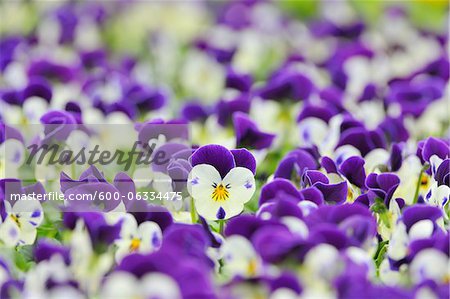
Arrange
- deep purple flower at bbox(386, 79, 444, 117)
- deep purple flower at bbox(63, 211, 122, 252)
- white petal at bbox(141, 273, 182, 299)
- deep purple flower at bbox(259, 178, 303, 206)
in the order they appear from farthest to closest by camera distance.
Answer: deep purple flower at bbox(386, 79, 444, 117)
deep purple flower at bbox(259, 178, 303, 206)
deep purple flower at bbox(63, 211, 122, 252)
white petal at bbox(141, 273, 182, 299)

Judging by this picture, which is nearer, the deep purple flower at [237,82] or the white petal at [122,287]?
the white petal at [122,287]

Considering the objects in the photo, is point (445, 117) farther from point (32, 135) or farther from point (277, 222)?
point (277, 222)

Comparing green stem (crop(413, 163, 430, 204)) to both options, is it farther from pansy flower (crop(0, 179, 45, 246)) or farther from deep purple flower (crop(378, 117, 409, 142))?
pansy flower (crop(0, 179, 45, 246))

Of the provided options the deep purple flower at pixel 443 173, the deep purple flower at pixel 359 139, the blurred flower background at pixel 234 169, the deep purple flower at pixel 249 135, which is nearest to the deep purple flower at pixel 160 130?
the blurred flower background at pixel 234 169

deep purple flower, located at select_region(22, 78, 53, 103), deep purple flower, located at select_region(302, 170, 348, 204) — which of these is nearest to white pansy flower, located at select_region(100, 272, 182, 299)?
deep purple flower, located at select_region(302, 170, 348, 204)

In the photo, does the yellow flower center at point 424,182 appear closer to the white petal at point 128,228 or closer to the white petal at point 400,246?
the white petal at point 400,246

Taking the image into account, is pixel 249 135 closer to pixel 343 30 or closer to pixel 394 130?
pixel 394 130

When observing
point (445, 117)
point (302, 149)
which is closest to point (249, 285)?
point (302, 149)
